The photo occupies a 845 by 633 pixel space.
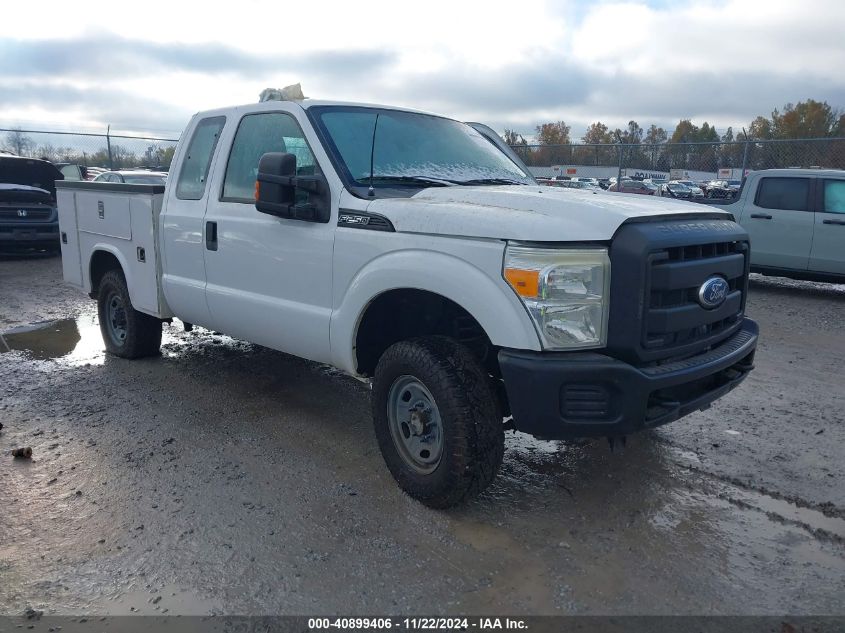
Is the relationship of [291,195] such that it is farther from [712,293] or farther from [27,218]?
[27,218]

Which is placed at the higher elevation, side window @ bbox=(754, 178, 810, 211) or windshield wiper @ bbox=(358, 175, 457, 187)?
windshield wiper @ bbox=(358, 175, 457, 187)

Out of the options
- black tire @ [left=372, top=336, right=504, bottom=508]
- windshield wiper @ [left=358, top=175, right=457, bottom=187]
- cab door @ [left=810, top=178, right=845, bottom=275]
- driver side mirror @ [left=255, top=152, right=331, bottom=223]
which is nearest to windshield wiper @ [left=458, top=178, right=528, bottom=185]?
windshield wiper @ [left=358, top=175, right=457, bottom=187]

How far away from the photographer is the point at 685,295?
123 inches

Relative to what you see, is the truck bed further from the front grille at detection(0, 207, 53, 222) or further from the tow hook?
the front grille at detection(0, 207, 53, 222)

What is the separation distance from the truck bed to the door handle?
783 mm

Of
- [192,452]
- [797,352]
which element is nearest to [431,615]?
[192,452]

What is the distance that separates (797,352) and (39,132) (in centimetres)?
1976

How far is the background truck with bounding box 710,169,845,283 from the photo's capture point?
30.5ft

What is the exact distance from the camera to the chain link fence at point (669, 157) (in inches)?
601

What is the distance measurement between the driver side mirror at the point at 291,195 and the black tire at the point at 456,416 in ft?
3.18

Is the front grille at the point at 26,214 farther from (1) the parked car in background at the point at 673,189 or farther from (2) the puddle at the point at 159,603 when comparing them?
(1) the parked car in background at the point at 673,189

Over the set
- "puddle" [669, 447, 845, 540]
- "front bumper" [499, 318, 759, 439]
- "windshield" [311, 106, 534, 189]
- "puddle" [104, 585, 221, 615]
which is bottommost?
"puddle" [104, 585, 221, 615]

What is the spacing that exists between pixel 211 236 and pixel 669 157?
63.5 feet

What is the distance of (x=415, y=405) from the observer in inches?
137
